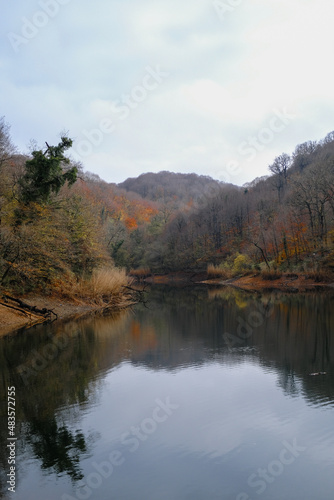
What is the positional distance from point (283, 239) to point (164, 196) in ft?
276

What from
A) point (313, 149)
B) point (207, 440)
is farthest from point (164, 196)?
point (207, 440)

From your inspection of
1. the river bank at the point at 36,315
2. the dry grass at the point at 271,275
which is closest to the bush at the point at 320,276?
the dry grass at the point at 271,275

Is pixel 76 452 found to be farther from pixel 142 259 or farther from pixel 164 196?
pixel 164 196

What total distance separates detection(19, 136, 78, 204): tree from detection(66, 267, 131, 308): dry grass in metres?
6.71

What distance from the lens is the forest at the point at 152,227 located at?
22.7 metres

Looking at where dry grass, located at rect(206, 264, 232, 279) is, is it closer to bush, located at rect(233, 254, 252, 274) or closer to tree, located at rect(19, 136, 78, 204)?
bush, located at rect(233, 254, 252, 274)

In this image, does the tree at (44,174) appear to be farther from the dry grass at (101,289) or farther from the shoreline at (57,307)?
the dry grass at (101,289)

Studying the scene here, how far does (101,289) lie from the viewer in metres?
29.2

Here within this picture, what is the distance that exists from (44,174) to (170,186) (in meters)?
122

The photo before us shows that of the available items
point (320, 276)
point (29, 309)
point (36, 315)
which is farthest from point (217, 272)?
point (29, 309)

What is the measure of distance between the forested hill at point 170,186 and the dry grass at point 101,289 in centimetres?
9232

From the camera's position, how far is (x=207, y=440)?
7.60m

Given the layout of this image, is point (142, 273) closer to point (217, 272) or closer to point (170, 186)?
point (217, 272)

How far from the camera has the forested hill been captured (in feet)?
433
